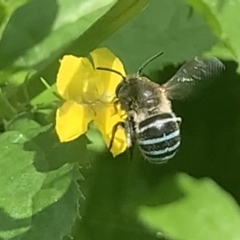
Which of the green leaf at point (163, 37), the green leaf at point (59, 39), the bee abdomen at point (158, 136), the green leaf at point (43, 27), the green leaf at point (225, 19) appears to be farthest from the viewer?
the green leaf at point (163, 37)

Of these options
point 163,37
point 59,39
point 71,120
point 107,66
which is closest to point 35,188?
point 71,120

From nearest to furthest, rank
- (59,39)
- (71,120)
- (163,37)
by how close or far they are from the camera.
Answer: (71,120) → (59,39) → (163,37)

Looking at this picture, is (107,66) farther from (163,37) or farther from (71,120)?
(163,37)

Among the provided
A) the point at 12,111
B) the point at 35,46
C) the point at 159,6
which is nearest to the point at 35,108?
the point at 12,111

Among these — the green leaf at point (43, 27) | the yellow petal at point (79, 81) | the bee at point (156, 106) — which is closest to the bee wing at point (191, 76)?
the bee at point (156, 106)

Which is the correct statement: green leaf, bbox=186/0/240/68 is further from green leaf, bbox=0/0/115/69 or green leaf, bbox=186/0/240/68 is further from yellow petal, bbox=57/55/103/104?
green leaf, bbox=0/0/115/69

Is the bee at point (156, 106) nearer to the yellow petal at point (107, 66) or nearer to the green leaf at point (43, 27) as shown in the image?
the yellow petal at point (107, 66)

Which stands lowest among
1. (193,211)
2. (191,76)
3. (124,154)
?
(193,211)
